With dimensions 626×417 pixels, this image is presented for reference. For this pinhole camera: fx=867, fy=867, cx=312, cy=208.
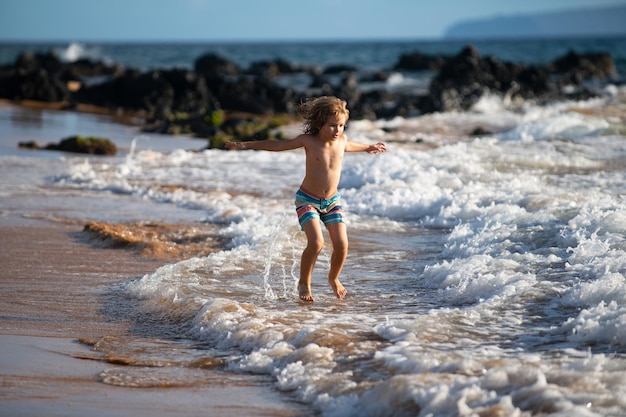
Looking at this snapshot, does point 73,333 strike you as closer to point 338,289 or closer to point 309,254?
point 309,254

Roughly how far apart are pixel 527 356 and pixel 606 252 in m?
2.30

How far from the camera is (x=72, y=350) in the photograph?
16.0ft

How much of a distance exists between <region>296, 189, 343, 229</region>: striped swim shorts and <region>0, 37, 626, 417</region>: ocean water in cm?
53

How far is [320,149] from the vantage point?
6246 mm

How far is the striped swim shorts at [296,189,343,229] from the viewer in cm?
613

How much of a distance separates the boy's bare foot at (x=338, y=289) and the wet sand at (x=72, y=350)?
1445mm

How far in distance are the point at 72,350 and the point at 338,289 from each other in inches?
74.9

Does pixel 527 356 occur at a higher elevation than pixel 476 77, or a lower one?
lower

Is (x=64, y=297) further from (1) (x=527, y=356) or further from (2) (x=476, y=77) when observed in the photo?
(2) (x=476, y=77)

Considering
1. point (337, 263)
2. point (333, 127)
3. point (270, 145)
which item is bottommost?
point (337, 263)

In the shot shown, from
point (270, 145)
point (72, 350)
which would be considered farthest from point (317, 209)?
point (72, 350)

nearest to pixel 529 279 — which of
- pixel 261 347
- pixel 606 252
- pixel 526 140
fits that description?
pixel 606 252

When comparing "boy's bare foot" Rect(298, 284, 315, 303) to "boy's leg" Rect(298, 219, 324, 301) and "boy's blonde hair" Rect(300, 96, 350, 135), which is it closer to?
"boy's leg" Rect(298, 219, 324, 301)

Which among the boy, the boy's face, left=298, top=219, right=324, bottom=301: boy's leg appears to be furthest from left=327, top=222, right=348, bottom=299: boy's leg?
the boy's face
